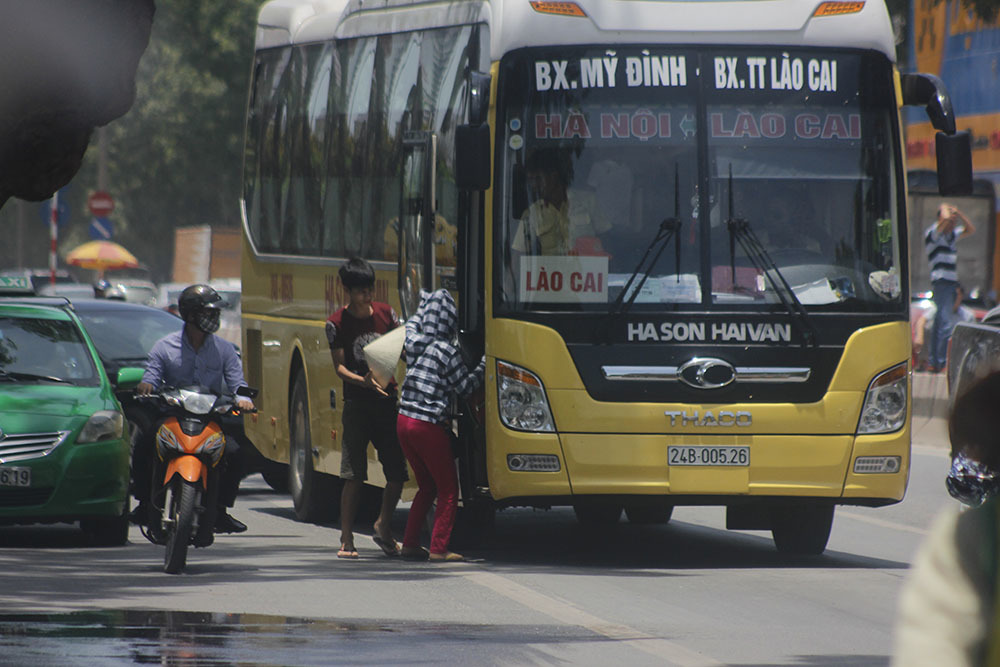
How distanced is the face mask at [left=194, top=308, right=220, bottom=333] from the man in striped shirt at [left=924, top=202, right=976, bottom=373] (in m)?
12.1

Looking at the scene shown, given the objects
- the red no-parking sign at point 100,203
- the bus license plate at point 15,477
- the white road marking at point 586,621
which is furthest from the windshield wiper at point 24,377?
the red no-parking sign at point 100,203

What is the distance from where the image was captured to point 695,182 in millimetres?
11742

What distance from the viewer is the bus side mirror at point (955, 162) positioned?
460 inches

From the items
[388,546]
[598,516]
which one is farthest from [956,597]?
[598,516]

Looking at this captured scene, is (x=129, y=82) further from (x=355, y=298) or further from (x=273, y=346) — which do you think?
(x=273, y=346)

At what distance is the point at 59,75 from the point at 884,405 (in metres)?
4.90

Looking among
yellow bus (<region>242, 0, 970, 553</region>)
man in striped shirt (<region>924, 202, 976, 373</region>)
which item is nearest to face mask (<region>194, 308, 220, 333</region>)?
yellow bus (<region>242, 0, 970, 553</region>)

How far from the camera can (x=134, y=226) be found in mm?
76125

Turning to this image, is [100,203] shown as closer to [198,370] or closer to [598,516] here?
[598,516]

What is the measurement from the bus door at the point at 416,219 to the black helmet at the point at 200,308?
1498 millimetres

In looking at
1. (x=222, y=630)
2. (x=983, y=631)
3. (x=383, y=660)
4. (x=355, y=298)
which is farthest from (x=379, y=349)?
(x=983, y=631)

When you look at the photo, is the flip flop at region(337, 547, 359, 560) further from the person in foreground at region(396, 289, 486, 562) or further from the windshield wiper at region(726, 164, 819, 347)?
the windshield wiper at region(726, 164, 819, 347)

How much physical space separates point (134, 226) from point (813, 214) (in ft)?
217

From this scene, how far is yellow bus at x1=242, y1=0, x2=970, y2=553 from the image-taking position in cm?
1152
